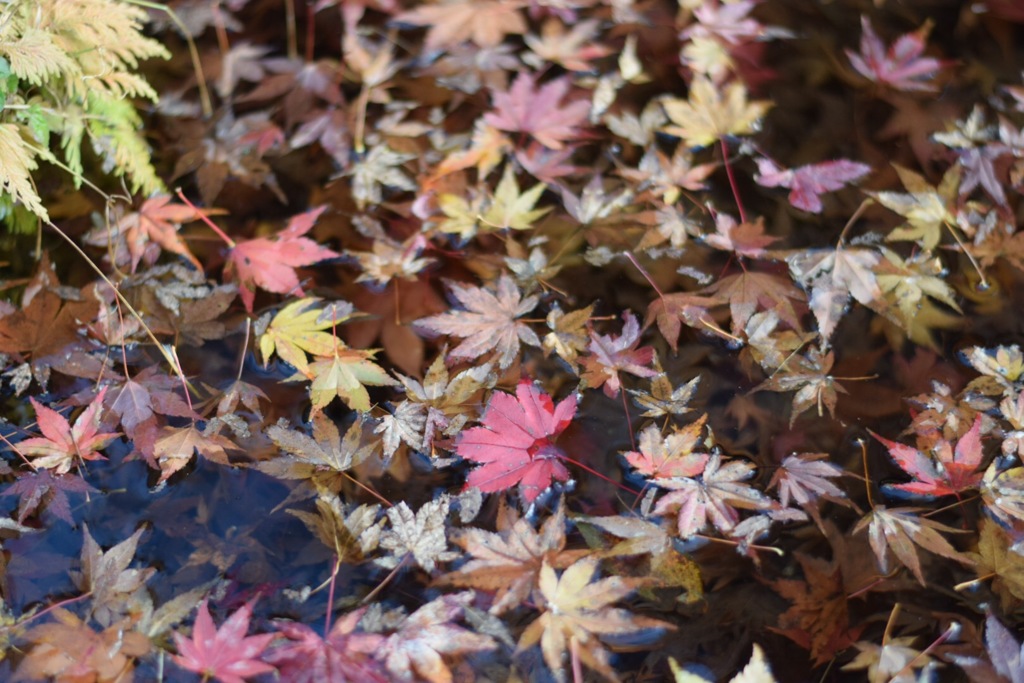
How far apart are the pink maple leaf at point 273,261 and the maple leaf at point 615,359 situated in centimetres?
48

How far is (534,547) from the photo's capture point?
104 centimetres

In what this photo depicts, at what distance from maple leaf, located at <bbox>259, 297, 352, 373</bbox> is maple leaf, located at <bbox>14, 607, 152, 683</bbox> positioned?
43cm

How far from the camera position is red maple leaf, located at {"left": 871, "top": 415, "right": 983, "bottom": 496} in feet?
3.51

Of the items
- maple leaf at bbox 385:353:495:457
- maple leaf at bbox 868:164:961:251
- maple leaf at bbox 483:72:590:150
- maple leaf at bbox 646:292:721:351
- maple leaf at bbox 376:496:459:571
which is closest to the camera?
maple leaf at bbox 376:496:459:571

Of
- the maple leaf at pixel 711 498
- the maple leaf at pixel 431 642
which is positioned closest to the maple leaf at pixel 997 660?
the maple leaf at pixel 711 498

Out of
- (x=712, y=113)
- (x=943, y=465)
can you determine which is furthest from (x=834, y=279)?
(x=712, y=113)

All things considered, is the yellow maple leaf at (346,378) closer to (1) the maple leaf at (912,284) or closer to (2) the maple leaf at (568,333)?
(2) the maple leaf at (568,333)

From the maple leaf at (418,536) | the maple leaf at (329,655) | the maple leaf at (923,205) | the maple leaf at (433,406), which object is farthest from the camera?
the maple leaf at (923,205)

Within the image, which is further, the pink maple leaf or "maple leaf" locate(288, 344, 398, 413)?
the pink maple leaf

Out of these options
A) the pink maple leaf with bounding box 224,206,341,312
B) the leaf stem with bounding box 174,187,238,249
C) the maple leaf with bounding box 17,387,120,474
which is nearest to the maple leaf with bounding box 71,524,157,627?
the maple leaf with bounding box 17,387,120,474

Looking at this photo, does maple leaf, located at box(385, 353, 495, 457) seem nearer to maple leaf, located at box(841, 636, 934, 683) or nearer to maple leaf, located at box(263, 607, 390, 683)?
maple leaf, located at box(263, 607, 390, 683)

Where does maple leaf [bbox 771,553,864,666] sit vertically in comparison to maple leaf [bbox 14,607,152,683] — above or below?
below

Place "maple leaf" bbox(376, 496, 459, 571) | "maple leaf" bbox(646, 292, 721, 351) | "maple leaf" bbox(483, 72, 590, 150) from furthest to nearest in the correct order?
1. "maple leaf" bbox(483, 72, 590, 150)
2. "maple leaf" bbox(646, 292, 721, 351)
3. "maple leaf" bbox(376, 496, 459, 571)

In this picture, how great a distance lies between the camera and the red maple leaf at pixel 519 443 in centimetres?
110
